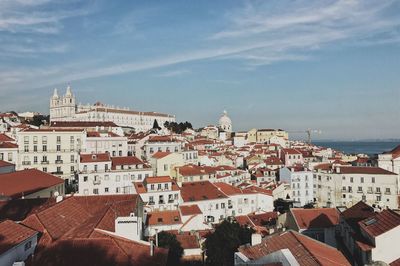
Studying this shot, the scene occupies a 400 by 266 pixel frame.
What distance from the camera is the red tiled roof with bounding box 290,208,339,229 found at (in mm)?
22609

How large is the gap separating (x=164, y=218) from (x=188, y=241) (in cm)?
621

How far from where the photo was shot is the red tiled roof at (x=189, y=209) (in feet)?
114

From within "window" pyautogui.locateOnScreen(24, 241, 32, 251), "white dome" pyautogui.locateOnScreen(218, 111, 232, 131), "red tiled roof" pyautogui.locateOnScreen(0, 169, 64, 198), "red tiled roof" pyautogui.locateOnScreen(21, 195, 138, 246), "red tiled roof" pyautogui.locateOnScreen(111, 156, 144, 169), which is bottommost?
"window" pyautogui.locateOnScreen(24, 241, 32, 251)

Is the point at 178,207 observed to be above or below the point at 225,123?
below

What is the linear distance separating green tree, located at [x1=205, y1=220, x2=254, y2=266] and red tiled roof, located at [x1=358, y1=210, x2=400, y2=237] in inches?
407

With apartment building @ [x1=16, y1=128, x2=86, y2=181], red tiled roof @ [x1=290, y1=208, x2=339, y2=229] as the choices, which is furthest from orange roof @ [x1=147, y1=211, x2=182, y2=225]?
apartment building @ [x1=16, y1=128, x2=86, y2=181]

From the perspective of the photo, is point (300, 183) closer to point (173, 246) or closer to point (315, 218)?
point (315, 218)

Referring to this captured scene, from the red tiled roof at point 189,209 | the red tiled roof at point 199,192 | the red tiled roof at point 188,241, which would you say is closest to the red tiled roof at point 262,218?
the red tiled roof at point 199,192

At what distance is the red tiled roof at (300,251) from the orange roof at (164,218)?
18686mm

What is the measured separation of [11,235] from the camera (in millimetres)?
13094

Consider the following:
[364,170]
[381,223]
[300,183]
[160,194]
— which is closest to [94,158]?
[160,194]

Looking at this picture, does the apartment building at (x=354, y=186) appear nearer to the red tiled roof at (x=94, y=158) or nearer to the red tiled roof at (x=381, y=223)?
the red tiled roof at (x=94, y=158)

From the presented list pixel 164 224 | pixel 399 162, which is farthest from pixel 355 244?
pixel 399 162

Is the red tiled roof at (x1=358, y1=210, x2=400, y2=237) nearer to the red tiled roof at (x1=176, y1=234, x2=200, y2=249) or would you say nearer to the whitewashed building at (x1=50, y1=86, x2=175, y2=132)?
the red tiled roof at (x1=176, y1=234, x2=200, y2=249)
